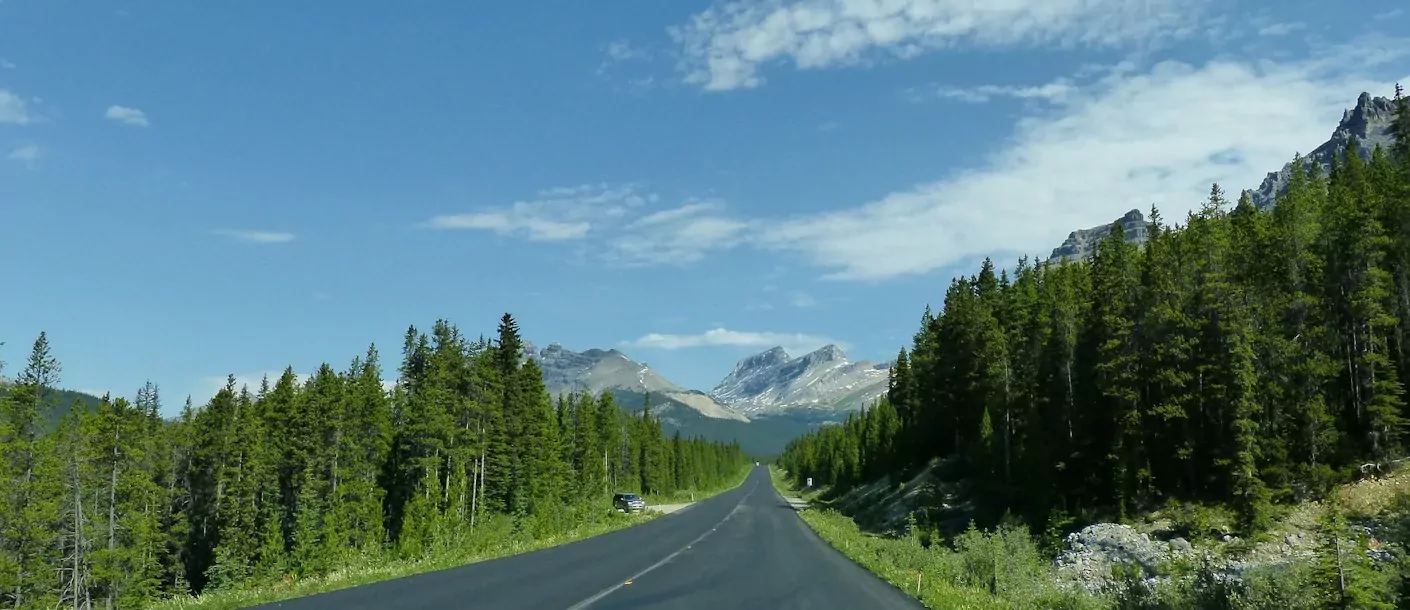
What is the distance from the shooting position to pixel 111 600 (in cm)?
5412

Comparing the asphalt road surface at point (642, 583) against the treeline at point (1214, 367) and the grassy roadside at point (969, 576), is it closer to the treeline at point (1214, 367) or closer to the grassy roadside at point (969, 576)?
the grassy roadside at point (969, 576)

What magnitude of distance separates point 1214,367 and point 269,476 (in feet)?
208

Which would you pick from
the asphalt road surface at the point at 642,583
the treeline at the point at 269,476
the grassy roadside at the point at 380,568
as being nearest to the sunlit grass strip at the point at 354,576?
the grassy roadside at the point at 380,568

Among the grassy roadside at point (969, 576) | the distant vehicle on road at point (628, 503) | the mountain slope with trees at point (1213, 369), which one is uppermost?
the mountain slope with trees at point (1213, 369)

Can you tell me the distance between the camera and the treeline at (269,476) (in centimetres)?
5216

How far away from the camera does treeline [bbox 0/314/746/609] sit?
5216cm

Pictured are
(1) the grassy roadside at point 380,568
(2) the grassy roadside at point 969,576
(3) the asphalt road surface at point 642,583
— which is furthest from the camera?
(2) the grassy roadside at point 969,576

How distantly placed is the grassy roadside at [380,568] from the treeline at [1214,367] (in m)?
28.4

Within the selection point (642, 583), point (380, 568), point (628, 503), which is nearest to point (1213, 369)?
point (642, 583)

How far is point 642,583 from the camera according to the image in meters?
22.2

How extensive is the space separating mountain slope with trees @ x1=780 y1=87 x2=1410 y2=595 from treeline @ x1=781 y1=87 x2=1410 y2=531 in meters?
0.11

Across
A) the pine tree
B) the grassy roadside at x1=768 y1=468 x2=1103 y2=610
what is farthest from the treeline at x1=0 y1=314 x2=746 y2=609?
the grassy roadside at x1=768 y1=468 x2=1103 y2=610

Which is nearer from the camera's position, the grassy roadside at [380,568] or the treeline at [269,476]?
the grassy roadside at [380,568]

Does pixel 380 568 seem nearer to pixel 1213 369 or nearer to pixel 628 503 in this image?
pixel 1213 369
